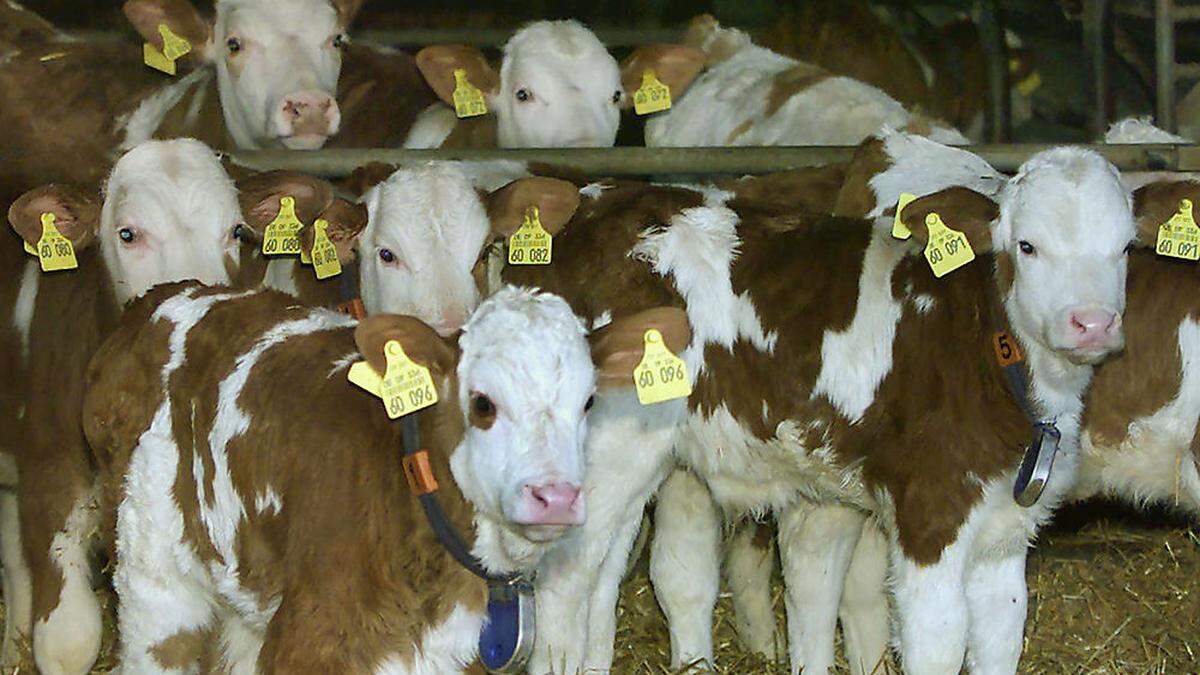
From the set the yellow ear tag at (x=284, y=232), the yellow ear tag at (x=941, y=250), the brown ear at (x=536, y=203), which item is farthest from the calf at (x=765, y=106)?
the yellow ear tag at (x=284, y=232)

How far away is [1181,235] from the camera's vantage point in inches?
217

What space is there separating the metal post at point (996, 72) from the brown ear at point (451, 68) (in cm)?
387

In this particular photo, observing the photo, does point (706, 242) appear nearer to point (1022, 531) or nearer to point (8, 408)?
point (1022, 531)

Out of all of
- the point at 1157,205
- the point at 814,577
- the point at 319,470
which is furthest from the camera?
the point at 814,577

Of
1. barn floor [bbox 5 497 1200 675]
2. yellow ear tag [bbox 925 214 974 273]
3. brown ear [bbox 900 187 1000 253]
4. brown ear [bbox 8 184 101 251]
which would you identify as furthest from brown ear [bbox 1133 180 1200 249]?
brown ear [bbox 8 184 101 251]

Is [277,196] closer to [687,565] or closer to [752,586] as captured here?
[687,565]

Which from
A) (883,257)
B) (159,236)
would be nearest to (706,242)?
(883,257)

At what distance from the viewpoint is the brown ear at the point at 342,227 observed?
19.0ft

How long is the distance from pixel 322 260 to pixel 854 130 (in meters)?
2.52

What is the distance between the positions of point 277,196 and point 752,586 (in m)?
2.08

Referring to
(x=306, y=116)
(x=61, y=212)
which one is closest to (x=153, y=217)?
(x=61, y=212)

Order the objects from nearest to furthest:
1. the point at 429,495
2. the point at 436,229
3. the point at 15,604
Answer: the point at 429,495 < the point at 436,229 < the point at 15,604

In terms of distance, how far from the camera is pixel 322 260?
229 inches

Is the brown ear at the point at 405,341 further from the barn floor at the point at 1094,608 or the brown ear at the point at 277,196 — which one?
the barn floor at the point at 1094,608
